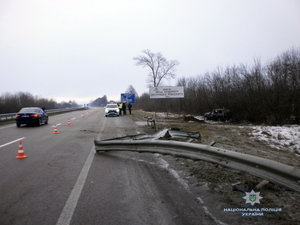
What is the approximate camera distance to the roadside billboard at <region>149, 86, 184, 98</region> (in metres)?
17.0

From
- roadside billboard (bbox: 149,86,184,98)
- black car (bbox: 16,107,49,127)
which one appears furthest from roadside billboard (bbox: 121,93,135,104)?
roadside billboard (bbox: 149,86,184,98)

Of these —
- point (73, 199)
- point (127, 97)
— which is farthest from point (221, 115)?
point (73, 199)

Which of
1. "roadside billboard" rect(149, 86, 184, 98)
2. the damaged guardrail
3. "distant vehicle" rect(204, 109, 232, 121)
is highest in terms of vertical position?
"roadside billboard" rect(149, 86, 184, 98)

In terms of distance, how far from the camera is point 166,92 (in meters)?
17.2

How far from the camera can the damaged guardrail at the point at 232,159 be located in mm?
3121

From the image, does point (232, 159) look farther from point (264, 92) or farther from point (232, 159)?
point (264, 92)

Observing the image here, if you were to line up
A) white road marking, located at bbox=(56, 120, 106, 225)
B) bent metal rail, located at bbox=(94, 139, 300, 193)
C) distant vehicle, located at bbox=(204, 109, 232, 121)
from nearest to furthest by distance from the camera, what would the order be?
1. bent metal rail, located at bbox=(94, 139, 300, 193)
2. white road marking, located at bbox=(56, 120, 106, 225)
3. distant vehicle, located at bbox=(204, 109, 232, 121)

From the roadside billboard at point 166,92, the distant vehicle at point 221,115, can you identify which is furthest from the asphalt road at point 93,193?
the distant vehicle at point 221,115

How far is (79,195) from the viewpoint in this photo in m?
4.23

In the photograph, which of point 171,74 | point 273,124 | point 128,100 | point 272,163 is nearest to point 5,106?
point 128,100

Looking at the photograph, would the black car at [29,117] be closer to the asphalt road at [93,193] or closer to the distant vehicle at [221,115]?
the asphalt road at [93,193]

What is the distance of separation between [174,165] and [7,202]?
12.7ft

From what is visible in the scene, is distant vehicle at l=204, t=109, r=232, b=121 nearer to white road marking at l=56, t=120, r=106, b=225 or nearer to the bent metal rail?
the bent metal rail

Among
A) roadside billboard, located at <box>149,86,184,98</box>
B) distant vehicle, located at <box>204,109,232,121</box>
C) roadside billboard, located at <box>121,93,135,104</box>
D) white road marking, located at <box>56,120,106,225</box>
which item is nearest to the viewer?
white road marking, located at <box>56,120,106,225</box>
